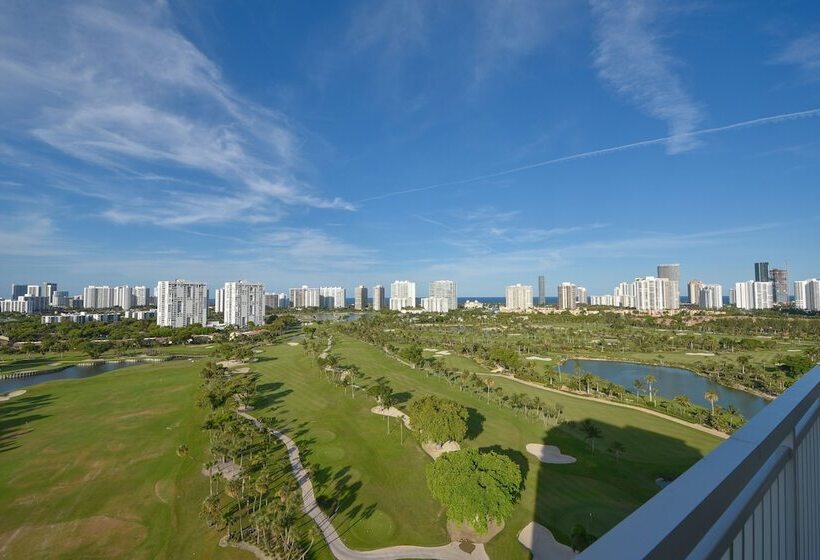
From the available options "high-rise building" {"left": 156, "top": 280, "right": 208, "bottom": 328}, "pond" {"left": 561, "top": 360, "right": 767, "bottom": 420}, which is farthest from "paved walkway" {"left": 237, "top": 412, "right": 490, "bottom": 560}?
"high-rise building" {"left": 156, "top": 280, "right": 208, "bottom": 328}

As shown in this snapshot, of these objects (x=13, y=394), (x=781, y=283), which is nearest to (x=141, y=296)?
(x=13, y=394)

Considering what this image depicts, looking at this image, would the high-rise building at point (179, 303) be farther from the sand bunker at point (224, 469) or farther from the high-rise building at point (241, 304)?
the sand bunker at point (224, 469)

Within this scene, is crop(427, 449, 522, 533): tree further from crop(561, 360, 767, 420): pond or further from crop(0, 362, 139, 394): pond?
crop(0, 362, 139, 394): pond

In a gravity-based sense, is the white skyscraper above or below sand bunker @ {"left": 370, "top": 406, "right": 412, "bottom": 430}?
above

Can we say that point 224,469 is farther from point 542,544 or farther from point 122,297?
point 122,297

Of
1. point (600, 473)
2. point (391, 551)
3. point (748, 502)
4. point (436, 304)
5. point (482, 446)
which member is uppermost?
point (748, 502)

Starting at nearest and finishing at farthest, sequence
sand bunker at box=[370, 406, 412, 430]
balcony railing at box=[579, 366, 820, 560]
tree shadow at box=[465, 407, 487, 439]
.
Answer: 1. balcony railing at box=[579, 366, 820, 560]
2. tree shadow at box=[465, 407, 487, 439]
3. sand bunker at box=[370, 406, 412, 430]

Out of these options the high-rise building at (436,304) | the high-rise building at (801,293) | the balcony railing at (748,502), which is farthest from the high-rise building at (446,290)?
the balcony railing at (748,502)
